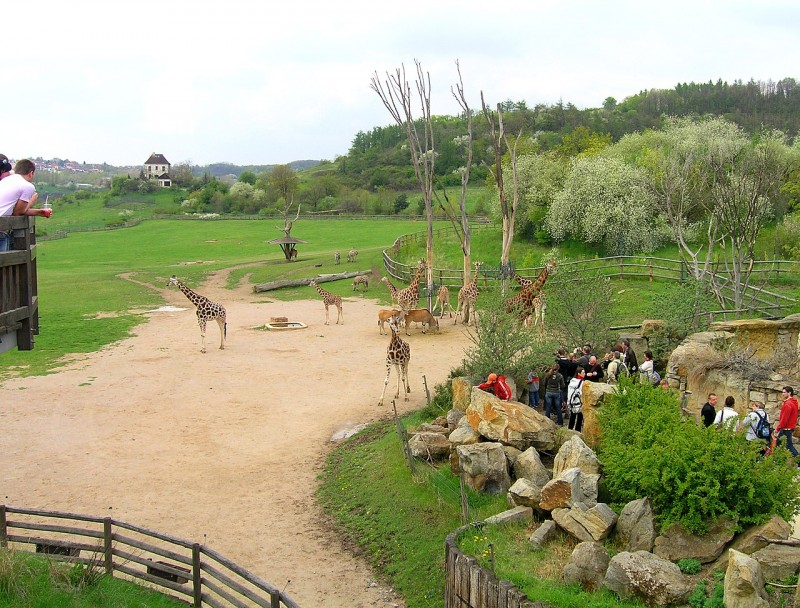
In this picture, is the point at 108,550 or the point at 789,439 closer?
the point at 108,550

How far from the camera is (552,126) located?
103375mm

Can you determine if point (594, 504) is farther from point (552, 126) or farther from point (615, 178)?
point (552, 126)

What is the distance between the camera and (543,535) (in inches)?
432

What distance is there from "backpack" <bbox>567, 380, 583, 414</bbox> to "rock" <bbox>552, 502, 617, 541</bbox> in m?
4.24

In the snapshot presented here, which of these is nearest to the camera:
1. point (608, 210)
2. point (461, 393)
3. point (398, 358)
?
point (461, 393)

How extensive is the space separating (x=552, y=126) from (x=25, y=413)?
301ft

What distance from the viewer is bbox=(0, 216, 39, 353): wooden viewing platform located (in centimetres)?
935

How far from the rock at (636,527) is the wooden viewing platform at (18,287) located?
26.0 ft

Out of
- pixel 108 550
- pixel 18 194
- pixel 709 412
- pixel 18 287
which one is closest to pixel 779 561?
pixel 709 412

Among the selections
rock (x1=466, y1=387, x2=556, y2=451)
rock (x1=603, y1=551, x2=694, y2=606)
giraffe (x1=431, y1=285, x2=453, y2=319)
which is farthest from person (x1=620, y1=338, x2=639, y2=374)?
giraffe (x1=431, y1=285, x2=453, y2=319)

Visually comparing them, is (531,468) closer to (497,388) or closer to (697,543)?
(497,388)

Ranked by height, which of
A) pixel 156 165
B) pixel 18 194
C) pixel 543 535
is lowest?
pixel 543 535

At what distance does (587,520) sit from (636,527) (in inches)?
25.3

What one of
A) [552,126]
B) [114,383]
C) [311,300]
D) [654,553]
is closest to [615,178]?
[311,300]
